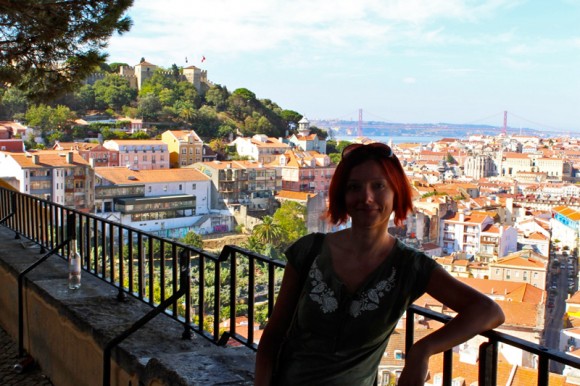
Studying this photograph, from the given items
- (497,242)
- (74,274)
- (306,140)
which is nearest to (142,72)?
(306,140)

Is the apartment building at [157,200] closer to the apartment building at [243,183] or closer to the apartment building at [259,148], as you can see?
the apartment building at [243,183]

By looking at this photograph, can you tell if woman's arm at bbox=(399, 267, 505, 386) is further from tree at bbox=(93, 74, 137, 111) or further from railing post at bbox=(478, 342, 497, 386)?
tree at bbox=(93, 74, 137, 111)

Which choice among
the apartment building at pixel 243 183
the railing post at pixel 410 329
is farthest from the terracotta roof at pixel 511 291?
the railing post at pixel 410 329

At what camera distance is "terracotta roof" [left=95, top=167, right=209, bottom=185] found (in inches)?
1923

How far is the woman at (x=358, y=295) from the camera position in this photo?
3.46 feet

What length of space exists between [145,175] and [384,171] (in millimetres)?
50330

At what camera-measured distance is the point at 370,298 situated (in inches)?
43.3

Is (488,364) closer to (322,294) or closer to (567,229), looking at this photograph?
(322,294)

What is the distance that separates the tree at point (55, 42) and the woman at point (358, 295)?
3595 mm

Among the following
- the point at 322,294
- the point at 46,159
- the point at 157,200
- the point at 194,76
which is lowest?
the point at 157,200

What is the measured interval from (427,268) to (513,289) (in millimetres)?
32614

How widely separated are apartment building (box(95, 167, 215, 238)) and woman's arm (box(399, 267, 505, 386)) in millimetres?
45514

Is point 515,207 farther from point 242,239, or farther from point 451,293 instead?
point 451,293

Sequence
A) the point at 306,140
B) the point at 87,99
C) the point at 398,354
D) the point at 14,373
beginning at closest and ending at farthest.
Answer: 1. the point at 398,354
2. the point at 14,373
3. the point at 87,99
4. the point at 306,140
